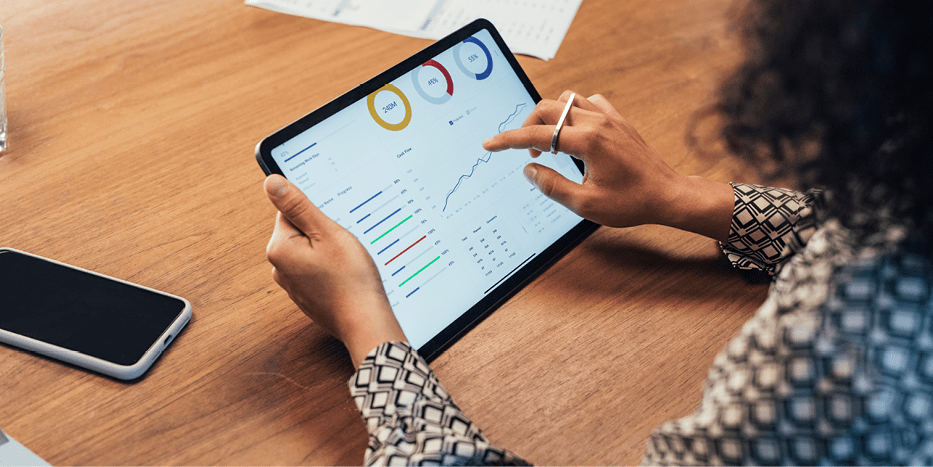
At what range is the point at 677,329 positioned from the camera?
65 centimetres

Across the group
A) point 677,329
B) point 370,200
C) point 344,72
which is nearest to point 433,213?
point 370,200

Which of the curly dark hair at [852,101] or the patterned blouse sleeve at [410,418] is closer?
the curly dark hair at [852,101]

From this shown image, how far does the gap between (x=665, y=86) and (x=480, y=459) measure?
27.8 inches

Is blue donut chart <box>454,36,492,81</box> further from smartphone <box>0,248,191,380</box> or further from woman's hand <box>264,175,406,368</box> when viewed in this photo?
smartphone <box>0,248,191,380</box>

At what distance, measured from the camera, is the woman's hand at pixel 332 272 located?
0.55 metres

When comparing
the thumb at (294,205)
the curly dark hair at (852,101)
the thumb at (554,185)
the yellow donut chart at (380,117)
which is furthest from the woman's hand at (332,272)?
the curly dark hair at (852,101)

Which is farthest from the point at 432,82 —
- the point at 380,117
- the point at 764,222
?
the point at 764,222

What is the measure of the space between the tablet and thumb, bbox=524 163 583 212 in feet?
0.09

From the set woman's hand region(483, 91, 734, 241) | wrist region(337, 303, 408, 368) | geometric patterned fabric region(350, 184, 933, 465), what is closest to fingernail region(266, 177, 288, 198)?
wrist region(337, 303, 408, 368)

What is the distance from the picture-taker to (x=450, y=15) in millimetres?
1047

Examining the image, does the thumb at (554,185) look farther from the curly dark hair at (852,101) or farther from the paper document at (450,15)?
the paper document at (450,15)

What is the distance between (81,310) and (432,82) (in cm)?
44

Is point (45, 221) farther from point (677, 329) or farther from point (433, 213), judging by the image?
point (677, 329)

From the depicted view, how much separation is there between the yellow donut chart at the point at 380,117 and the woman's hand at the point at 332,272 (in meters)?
0.13
